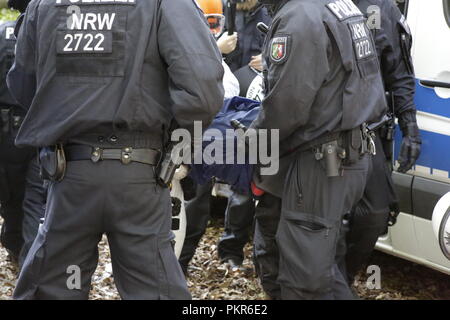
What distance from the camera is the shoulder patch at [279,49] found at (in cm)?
394

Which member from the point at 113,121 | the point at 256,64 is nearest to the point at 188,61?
the point at 113,121

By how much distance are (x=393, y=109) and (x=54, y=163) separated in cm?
221

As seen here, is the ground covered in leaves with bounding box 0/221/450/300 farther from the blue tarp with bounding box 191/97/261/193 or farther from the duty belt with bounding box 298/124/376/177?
the duty belt with bounding box 298/124/376/177

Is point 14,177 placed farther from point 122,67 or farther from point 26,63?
point 122,67

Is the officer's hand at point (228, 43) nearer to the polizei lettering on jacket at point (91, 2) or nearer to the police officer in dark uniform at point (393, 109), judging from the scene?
the police officer in dark uniform at point (393, 109)

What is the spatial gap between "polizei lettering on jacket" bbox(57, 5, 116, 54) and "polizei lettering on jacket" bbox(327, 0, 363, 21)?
3.80 ft

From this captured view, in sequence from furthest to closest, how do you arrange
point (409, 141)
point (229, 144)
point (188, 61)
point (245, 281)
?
point (245, 281)
point (409, 141)
point (229, 144)
point (188, 61)

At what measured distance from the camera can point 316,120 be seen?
4.06 metres

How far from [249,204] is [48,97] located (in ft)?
8.09

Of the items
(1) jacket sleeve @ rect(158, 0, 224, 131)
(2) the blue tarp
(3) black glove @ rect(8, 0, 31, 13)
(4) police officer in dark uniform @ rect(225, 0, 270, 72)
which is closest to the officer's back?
(1) jacket sleeve @ rect(158, 0, 224, 131)
